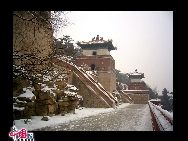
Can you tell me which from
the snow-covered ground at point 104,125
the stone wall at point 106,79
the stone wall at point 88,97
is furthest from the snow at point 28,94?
the stone wall at point 106,79

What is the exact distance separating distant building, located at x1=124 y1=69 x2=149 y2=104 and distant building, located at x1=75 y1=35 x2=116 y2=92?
9.98 m

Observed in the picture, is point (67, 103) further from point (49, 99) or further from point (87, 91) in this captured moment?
point (87, 91)

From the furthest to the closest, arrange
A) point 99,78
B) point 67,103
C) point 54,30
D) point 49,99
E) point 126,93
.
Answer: point 126,93 < point 99,78 < point 67,103 < point 49,99 < point 54,30

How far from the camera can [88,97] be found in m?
15.9

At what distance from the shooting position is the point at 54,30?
7848 millimetres

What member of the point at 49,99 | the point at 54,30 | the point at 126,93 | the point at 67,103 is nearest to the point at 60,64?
the point at 67,103

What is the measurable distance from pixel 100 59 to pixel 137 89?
14130 mm

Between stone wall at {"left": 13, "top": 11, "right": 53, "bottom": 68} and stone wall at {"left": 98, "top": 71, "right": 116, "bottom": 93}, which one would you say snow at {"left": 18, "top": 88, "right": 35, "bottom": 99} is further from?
stone wall at {"left": 98, "top": 71, "right": 116, "bottom": 93}

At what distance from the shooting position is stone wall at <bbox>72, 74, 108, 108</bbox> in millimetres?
15898

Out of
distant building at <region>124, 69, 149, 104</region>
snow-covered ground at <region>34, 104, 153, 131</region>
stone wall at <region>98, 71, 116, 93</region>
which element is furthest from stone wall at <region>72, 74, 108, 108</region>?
distant building at <region>124, 69, 149, 104</region>

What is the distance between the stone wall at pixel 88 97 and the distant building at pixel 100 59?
6914 mm
